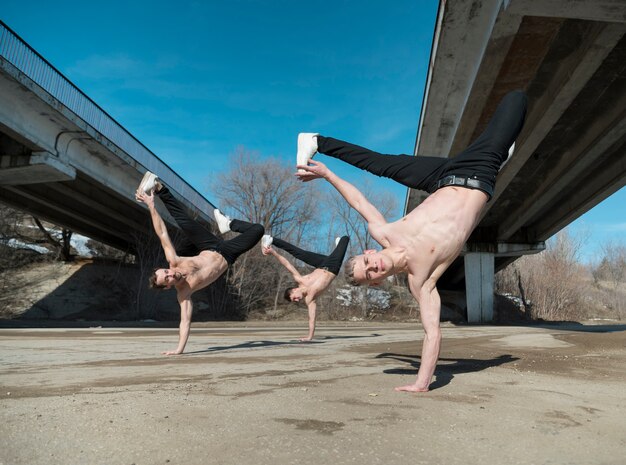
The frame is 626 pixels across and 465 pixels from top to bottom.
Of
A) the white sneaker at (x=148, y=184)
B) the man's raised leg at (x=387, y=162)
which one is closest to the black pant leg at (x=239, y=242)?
the white sneaker at (x=148, y=184)

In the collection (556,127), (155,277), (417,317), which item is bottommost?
(417,317)

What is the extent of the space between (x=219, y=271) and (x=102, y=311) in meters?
22.5

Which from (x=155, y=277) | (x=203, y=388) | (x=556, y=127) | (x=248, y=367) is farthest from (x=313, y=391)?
(x=556, y=127)

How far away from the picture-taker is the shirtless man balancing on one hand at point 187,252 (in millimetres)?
6023

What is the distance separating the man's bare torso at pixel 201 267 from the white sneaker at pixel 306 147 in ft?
9.72

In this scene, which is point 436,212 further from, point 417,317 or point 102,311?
point 417,317

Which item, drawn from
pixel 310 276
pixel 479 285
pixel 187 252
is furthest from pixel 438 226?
pixel 479 285

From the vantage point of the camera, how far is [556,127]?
587 inches

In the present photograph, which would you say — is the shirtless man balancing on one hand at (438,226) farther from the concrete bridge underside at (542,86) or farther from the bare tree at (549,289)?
the bare tree at (549,289)

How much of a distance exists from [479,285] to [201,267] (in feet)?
83.6

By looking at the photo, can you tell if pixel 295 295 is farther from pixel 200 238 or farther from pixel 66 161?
pixel 66 161

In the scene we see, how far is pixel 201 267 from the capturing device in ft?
22.6

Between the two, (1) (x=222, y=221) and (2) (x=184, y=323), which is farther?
(1) (x=222, y=221)

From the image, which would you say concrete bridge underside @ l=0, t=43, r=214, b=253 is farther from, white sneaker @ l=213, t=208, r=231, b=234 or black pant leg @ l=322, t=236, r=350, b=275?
black pant leg @ l=322, t=236, r=350, b=275
